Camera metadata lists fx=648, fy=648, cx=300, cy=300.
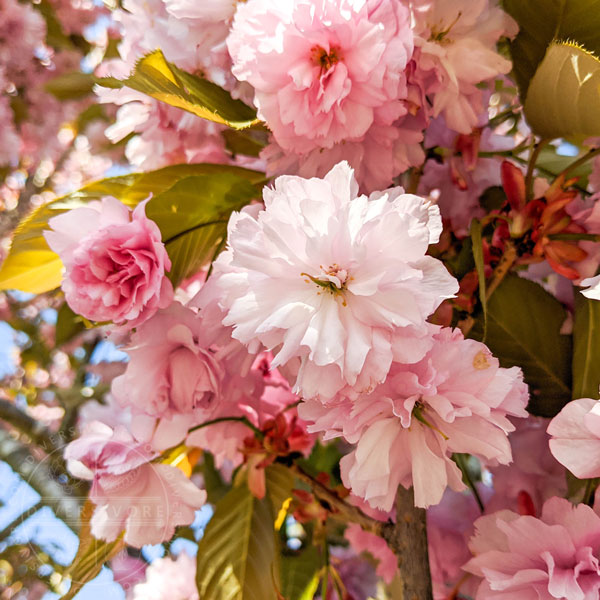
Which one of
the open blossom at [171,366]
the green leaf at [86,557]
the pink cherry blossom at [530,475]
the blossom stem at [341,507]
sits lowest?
the green leaf at [86,557]

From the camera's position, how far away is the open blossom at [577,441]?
0.35 metres

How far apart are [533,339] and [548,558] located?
17 centimetres

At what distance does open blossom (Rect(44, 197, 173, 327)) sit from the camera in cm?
41

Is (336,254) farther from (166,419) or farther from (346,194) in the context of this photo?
Answer: (166,419)

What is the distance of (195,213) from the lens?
487 millimetres

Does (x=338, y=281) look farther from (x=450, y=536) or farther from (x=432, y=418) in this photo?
(x=450, y=536)

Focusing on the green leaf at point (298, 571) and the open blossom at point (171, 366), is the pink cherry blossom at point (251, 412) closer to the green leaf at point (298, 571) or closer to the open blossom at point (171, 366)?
the open blossom at point (171, 366)

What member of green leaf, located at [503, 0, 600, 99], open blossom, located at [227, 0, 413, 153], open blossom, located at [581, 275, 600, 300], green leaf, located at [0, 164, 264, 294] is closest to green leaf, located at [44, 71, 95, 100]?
green leaf, located at [0, 164, 264, 294]

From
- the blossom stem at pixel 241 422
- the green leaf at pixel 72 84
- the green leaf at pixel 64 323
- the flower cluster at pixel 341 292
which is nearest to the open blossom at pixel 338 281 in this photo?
the flower cluster at pixel 341 292

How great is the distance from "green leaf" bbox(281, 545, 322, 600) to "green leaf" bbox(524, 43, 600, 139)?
0.47 meters

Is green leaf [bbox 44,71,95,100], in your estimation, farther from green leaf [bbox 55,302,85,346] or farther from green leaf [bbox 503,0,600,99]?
green leaf [bbox 503,0,600,99]

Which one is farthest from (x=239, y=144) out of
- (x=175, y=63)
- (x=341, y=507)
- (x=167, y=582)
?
(x=167, y=582)

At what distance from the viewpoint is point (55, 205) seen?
1.65ft

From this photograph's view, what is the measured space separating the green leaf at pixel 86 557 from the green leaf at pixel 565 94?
436 millimetres
